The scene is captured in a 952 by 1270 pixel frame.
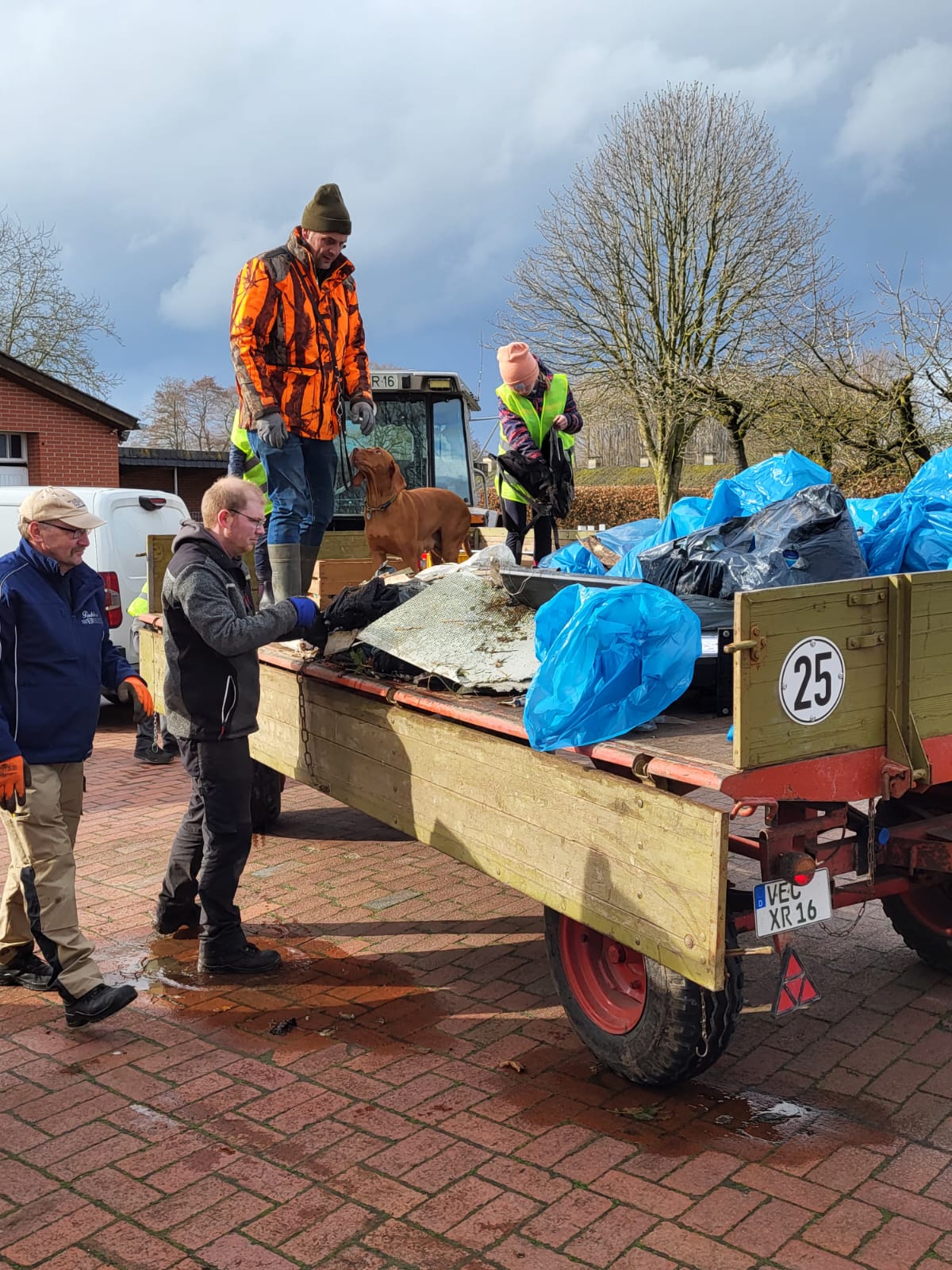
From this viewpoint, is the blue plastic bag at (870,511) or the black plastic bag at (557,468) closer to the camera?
the blue plastic bag at (870,511)

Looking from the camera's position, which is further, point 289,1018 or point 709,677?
point 289,1018

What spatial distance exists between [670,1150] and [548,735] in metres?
1.23

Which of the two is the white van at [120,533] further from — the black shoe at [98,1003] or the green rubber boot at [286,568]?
the black shoe at [98,1003]

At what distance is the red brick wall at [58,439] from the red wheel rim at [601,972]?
909 inches

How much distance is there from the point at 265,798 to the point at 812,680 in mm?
4255

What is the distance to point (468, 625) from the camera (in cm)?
446

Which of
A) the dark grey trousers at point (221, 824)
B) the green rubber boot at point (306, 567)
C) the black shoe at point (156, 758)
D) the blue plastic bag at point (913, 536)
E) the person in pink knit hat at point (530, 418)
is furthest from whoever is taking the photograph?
the black shoe at point (156, 758)

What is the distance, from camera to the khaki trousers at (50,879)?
4.11 m

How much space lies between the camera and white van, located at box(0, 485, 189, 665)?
33.5 feet

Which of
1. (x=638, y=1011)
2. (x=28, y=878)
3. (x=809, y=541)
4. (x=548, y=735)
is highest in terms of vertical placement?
(x=809, y=541)


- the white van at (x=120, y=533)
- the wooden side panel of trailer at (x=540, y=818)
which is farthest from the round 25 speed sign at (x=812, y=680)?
the white van at (x=120, y=533)

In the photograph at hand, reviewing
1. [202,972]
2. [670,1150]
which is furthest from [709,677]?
[202,972]

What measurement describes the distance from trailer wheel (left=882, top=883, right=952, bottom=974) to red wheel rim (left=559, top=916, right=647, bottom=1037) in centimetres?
120

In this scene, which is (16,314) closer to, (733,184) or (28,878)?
(733,184)
